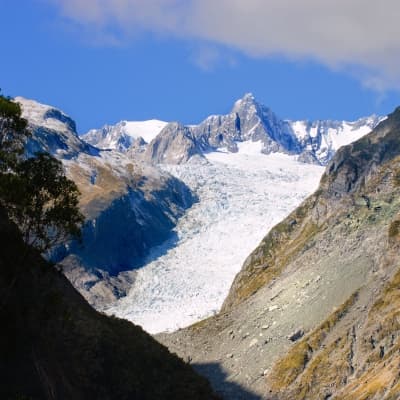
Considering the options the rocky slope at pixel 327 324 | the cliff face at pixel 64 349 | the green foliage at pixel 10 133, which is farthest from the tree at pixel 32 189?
the rocky slope at pixel 327 324

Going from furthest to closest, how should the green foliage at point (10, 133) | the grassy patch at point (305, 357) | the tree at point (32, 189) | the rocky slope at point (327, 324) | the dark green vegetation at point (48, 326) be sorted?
the grassy patch at point (305, 357)
the rocky slope at point (327, 324)
the dark green vegetation at point (48, 326)
the green foliage at point (10, 133)
the tree at point (32, 189)

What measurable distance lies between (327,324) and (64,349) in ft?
126

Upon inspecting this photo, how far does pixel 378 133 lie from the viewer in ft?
610

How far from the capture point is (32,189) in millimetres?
32531

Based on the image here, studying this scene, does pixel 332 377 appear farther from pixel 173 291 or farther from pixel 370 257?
pixel 173 291

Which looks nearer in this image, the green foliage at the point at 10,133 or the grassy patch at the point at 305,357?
the green foliage at the point at 10,133

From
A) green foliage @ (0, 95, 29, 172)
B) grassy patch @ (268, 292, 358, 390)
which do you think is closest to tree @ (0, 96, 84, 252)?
green foliage @ (0, 95, 29, 172)

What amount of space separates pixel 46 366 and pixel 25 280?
529 centimetres

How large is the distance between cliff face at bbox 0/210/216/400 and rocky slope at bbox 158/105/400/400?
14.1 metres

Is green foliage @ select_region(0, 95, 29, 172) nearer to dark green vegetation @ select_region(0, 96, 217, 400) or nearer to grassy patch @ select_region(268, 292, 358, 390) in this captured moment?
dark green vegetation @ select_region(0, 96, 217, 400)

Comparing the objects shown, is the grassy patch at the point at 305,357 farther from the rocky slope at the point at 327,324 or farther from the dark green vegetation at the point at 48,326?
the dark green vegetation at the point at 48,326

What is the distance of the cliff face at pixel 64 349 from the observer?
36.7 metres

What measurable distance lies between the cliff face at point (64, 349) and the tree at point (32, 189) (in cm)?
152

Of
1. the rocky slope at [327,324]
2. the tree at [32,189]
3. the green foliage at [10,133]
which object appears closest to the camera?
the tree at [32,189]
